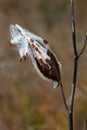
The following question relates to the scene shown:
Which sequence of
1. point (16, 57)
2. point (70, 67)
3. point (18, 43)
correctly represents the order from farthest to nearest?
point (16, 57), point (70, 67), point (18, 43)

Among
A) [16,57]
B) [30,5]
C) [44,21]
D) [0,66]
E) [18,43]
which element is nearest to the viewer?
[18,43]

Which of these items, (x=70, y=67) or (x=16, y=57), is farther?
(x=16, y=57)

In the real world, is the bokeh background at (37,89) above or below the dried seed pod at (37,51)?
below

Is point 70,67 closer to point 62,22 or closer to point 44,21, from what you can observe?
point 62,22

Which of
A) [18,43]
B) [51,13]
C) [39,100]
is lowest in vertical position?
[51,13]

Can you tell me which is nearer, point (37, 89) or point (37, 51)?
point (37, 51)

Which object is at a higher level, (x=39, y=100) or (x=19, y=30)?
(x=19, y=30)

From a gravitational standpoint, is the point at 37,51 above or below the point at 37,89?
above

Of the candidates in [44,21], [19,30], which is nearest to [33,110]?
[19,30]

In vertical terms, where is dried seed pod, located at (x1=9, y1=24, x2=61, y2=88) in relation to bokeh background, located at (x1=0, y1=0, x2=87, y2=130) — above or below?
above

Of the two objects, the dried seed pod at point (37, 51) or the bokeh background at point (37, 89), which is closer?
the dried seed pod at point (37, 51)

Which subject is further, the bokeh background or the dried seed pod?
the bokeh background
